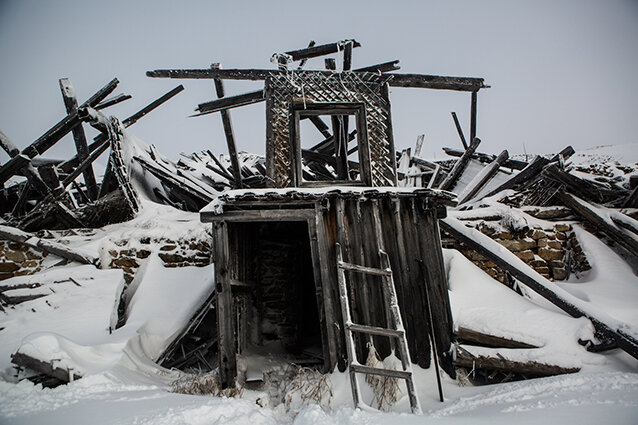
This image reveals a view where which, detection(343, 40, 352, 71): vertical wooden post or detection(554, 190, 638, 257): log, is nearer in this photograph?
detection(554, 190, 638, 257): log

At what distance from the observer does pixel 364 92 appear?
6.82m

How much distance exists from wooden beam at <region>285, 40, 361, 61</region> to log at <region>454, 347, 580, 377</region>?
22.1 feet

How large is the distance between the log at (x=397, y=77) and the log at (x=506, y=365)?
18.2ft

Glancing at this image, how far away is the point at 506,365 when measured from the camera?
4445 millimetres

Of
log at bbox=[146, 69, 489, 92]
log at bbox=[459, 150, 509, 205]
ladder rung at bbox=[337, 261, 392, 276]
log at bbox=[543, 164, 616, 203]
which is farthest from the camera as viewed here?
log at bbox=[459, 150, 509, 205]

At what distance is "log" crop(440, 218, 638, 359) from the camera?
4.27 meters

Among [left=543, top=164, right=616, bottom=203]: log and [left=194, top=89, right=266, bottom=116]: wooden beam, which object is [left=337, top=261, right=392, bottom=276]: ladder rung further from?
[left=543, top=164, right=616, bottom=203]: log

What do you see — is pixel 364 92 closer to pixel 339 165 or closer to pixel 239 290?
pixel 339 165

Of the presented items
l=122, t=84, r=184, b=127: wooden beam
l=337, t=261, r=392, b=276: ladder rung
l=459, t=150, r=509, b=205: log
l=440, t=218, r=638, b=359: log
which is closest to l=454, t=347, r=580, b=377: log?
l=440, t=218, r=638, b=359: log

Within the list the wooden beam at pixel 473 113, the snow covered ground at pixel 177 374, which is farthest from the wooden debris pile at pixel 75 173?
the wooden beam at pixel 473 113

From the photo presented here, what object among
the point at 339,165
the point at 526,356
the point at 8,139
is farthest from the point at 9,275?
the point at 526,356

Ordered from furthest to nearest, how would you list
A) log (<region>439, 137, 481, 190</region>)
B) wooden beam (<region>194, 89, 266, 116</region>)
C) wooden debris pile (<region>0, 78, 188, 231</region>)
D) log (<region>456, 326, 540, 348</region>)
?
1. log (<region>439, 137, 481, 190</region>)
2. wooden debris pile (<region>0, 78, 188, 231</region>)
3. wooden beam (<region>194, 89, 266, 116</region>)
4. log (<region>456, 326, 540, 348</region>)

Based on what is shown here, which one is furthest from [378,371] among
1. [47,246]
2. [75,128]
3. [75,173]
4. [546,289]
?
[75,128]

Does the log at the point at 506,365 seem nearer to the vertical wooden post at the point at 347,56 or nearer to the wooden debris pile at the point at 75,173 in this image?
the vertical wooden post at the point at 347,56
